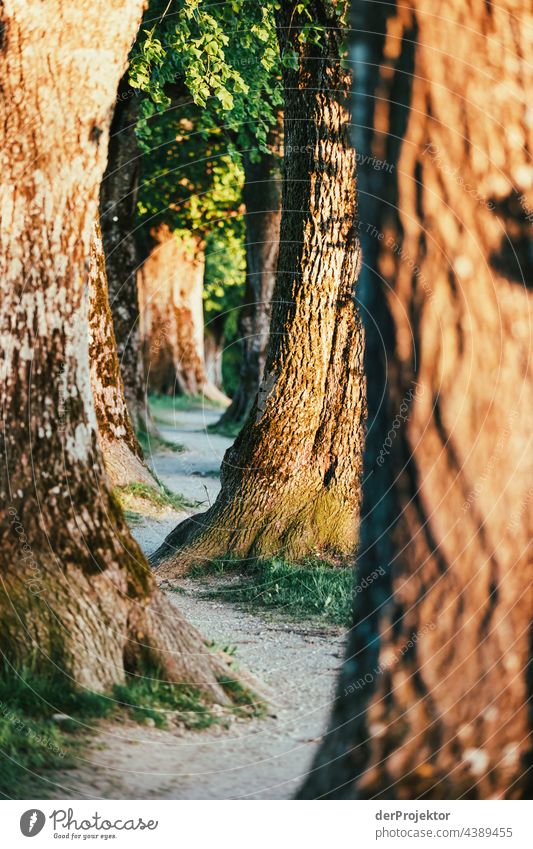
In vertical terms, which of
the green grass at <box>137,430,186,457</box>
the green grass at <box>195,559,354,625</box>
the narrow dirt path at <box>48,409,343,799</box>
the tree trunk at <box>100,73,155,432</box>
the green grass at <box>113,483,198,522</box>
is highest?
the tree trunk at <box>100,73,155,432</box>

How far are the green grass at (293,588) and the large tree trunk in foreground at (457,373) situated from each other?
4.19m

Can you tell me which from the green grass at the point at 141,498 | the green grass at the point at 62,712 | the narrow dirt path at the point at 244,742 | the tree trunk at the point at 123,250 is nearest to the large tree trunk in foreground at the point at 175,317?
the tree trunk at the point at 123,250

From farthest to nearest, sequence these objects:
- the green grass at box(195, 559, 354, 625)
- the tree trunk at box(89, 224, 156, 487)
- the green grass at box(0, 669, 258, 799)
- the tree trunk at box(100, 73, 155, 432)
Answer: the tree trunk at box(100, 73, 155, 432), the tree trunk at box(89, 224, 156, 487), the green grass at box(195, 559, 354, 625), the green grass at box(0, 669, 258, 799)

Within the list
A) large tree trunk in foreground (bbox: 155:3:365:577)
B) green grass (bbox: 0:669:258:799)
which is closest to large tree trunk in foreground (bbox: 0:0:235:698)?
green grass (bbox: 0:669:258:799)

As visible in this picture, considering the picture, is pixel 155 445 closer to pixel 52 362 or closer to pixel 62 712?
pixel 52 362

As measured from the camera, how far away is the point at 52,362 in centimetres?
522

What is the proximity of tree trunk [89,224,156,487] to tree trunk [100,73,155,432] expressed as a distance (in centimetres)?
454

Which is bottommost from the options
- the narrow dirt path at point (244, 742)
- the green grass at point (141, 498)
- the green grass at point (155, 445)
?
the narrow dirt path at point (244, 742)

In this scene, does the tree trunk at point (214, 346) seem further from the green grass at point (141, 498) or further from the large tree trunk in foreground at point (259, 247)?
the green grass at point (141, 498)

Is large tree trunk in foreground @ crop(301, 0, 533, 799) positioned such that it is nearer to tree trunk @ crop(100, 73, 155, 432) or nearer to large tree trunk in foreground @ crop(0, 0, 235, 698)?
large tree trunk in foreground @ crop(0, 0, 235, 698)

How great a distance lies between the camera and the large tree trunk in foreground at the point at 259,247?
2111 cm

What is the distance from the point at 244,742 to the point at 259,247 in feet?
55.8

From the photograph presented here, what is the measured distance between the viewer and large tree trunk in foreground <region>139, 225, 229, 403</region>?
28.9 metres
